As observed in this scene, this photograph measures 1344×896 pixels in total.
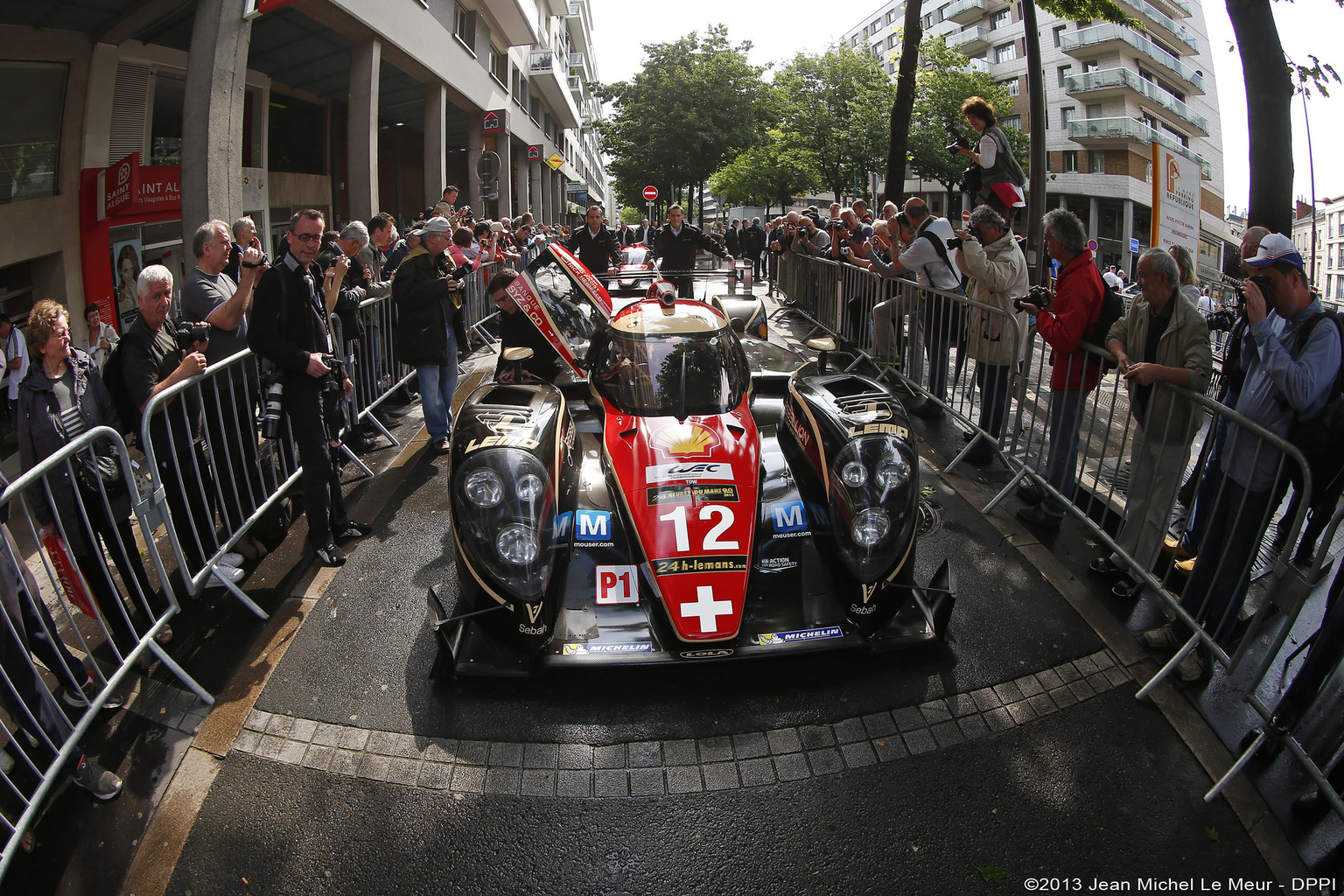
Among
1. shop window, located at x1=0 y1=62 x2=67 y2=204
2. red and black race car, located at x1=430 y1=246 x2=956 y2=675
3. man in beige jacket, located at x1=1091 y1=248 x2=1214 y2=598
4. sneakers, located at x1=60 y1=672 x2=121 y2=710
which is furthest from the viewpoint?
shop window, located at x1=0 y1=62 x2=67 y2=204

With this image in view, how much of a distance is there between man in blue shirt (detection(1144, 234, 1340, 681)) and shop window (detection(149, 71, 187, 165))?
12685mm

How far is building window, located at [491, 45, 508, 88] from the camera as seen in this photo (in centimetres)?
2541

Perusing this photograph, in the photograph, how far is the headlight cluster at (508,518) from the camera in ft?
10.6

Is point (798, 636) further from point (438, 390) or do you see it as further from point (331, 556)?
point (438, 390)

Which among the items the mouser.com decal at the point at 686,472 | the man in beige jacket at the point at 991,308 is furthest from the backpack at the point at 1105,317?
the mouser.com decal at the point at 686,472

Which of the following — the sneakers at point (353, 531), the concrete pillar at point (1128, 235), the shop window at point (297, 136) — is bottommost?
the sneakers at point (353, 531)

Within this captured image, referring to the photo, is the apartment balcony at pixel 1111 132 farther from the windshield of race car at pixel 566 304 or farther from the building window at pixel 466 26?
the windshield of race car at pixel 566 304

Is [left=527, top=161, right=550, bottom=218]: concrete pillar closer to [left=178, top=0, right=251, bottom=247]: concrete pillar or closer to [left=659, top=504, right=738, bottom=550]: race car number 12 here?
[left=178, top=0, right=251, bottom=247]: concrete pillar

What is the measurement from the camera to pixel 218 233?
4.46 metres

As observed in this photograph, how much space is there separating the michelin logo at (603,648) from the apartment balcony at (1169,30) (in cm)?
5422

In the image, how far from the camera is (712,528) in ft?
11.1

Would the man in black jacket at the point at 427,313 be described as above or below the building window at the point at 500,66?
below

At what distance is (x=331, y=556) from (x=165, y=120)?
1020 cm

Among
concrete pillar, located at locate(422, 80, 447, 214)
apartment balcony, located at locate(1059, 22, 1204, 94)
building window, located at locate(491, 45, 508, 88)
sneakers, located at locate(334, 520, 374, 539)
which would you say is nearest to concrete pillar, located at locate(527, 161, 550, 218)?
building window, located at locate(491, 45, 508, 88)
